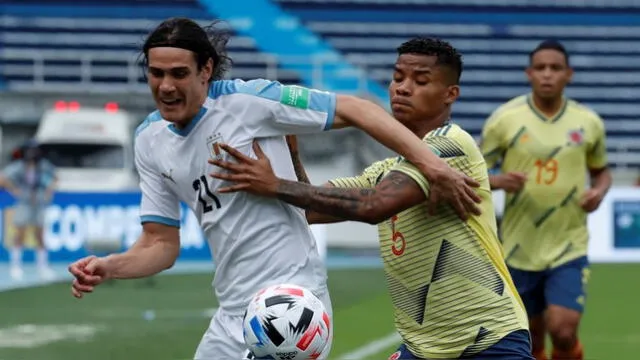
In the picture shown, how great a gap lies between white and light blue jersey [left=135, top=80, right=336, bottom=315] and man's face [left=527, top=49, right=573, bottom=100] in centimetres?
408

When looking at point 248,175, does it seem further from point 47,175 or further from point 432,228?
point 47,175

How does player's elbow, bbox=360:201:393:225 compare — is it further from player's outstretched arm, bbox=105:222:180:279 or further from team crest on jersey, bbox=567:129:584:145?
team crest on jersey, bbox=567:129:584:145

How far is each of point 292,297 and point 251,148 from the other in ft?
2.67

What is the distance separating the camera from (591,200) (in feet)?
31.5

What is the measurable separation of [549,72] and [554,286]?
1513 mm

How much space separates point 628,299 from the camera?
57.1 ft

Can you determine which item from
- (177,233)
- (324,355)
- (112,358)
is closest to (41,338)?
(112,358)

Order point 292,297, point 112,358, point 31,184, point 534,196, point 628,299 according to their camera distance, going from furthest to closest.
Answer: point 31,184 < point 628,299 < point 112,358 < point 534,196 < point 292,297

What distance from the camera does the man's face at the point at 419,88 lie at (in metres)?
5.71

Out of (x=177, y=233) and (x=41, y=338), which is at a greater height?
(x=177, y=233)

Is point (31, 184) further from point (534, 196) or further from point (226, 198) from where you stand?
point (226, 198)

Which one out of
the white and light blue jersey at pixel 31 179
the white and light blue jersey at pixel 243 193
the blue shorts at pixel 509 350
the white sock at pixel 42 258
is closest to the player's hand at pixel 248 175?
the white and light blue jersey at pixel 243 193

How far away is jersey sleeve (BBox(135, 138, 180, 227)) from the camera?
617 centimetres

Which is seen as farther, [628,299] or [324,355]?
[628,299]
